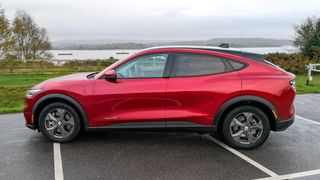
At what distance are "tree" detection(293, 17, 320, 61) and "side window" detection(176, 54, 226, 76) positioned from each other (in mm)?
19790

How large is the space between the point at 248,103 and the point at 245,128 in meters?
0.39

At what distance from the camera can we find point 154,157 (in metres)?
4.84

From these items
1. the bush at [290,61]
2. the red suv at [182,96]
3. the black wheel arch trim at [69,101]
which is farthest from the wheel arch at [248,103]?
the bush at [290,61]

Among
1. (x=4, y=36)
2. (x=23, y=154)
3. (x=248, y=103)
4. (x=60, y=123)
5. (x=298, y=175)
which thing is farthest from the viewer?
(x=4, y=36)

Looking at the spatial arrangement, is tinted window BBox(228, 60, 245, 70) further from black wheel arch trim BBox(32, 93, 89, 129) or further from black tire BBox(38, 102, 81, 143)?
black tire BBox(38, 102, 81, 143)

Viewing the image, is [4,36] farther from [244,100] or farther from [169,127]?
[244,100]

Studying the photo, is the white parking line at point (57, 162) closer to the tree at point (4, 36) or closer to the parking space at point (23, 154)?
the parking space at point (23, 154)

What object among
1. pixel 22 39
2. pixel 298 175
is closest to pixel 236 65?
pixel 298 175

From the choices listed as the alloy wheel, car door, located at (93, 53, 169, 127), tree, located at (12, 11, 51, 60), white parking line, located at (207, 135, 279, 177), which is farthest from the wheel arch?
tree, located at (12, 11, 51, 60)

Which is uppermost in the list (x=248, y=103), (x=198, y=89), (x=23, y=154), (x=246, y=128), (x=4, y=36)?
(x=4, y=36)

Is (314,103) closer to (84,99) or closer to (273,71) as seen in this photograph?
(273,71)

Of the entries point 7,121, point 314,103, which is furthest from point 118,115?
point 314,103

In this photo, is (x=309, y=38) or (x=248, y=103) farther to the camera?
(x=309, y=38)

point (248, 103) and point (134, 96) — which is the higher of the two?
point (134, 96)
